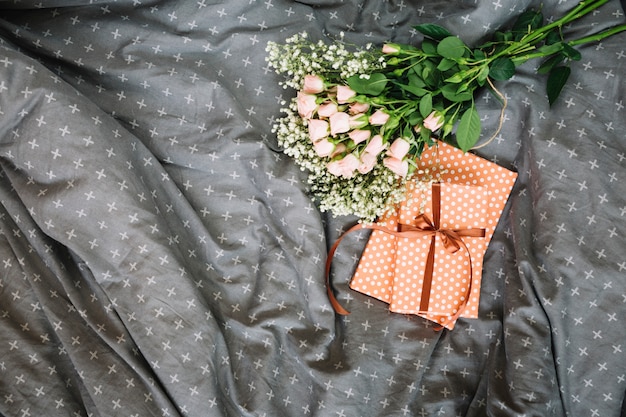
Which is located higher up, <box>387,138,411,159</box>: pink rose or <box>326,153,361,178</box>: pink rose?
<box>387,138,411,159</box>: pink rose

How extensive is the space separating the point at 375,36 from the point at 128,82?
596 millimetres

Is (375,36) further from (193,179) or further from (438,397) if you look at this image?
(438,397)

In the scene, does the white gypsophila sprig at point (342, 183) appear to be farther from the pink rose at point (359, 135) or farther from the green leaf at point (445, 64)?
the green leaf at point (445, 64)

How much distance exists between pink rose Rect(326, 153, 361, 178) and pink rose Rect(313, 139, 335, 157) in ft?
0.08

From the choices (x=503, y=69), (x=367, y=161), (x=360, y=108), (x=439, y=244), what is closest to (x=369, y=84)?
(x=360, y=108)

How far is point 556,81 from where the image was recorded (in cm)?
127

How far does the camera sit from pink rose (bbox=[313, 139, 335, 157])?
116 centimetres

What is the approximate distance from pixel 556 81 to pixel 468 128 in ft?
0.84

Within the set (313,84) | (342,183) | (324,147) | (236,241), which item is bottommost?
(236,241)

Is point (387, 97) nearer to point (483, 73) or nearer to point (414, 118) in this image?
point (414, 118)

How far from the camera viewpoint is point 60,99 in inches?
47.6

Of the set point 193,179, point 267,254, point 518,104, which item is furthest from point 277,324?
point 518,104

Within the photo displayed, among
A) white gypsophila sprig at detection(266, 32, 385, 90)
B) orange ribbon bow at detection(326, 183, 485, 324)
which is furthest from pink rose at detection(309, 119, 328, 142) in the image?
orange ribbon bow at detection(326, 183, 485, 324)

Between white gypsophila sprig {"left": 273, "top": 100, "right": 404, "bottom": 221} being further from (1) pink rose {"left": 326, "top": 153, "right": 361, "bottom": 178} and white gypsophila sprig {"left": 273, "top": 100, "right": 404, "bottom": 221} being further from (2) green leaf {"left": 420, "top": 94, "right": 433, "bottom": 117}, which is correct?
(2) green leaf {"left": 420, "top": 94, "right": 433, "bottom": 117}
